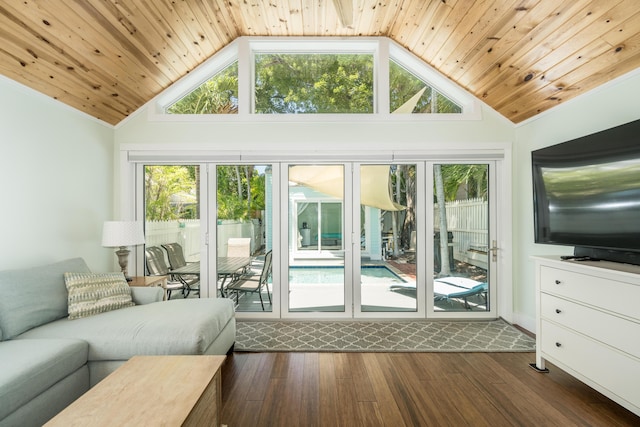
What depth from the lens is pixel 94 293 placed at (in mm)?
2580

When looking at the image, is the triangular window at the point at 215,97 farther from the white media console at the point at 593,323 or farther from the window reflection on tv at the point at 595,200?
the white media console at the point at 593,323

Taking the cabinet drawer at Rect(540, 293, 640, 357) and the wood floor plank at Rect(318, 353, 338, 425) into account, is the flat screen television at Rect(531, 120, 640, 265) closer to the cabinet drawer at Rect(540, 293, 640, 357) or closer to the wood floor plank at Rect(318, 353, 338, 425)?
the cabinet drawer at Rect(540, 293, 640, 357)

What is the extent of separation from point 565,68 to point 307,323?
3486 mm

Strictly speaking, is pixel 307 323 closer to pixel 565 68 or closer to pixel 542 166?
pixel 542 166

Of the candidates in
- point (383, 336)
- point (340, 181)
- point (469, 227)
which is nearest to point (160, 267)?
point (340, 181)

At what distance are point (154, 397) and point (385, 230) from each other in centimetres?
286

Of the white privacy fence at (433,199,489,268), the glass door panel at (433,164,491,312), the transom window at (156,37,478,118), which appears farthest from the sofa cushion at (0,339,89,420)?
the white privacy fence at (433,199,489,268)

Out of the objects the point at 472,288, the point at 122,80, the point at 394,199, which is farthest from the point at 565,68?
the point at 122,80

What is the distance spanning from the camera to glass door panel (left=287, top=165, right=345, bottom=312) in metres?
3.79

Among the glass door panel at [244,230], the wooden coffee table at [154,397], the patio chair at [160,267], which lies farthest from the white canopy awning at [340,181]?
the wooden coffee table at [154,397]

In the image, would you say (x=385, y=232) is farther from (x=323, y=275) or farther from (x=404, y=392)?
(x=404, y=392)

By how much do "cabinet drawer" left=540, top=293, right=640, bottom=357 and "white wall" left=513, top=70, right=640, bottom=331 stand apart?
33.1 inches

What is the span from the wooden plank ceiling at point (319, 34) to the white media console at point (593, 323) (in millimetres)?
1624

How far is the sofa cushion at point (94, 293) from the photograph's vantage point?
2482 millimetres
